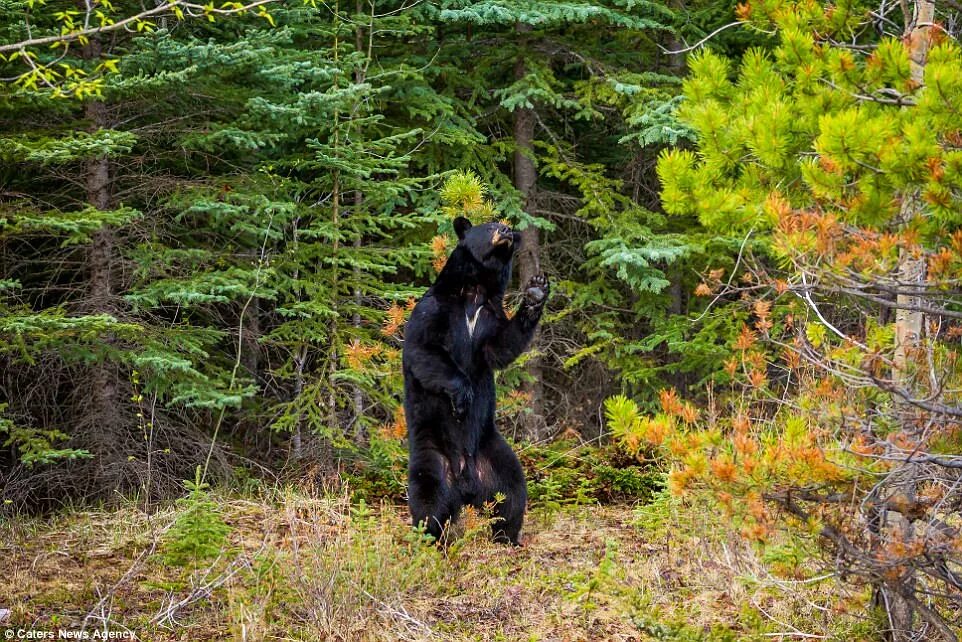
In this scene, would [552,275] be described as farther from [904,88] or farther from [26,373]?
[904,88]

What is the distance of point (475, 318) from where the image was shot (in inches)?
274

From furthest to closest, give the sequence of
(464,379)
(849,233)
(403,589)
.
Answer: (464,379) → (403,589) → (849,233)

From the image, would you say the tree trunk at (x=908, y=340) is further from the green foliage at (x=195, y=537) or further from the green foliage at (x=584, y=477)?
the green foliage at (x=195, y=537)

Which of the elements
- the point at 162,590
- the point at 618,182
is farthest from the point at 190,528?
the point at 618,182

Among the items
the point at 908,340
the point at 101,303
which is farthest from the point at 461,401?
the point at 101,303

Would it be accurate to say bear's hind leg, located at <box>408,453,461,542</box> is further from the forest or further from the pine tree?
the pine tree

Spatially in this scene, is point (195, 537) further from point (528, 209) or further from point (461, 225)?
point (528, 209)

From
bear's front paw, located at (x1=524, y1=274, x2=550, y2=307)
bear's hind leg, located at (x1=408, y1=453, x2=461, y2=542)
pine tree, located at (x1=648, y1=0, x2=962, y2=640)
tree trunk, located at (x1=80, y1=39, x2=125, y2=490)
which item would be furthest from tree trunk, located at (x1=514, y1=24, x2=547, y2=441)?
pine tree, located at (x1=648, y1=0, x2=962, y2=640)

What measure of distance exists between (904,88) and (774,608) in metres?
2.69

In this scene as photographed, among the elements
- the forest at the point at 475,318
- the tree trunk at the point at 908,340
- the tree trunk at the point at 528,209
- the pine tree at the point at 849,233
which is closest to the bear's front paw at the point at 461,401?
the forest at the point at 475,318

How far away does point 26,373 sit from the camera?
9461 millimetres

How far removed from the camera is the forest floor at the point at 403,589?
5.03m

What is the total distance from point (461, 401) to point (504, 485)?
2.35ft

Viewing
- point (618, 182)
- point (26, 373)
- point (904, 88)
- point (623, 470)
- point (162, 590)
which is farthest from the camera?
point (618, 182)
